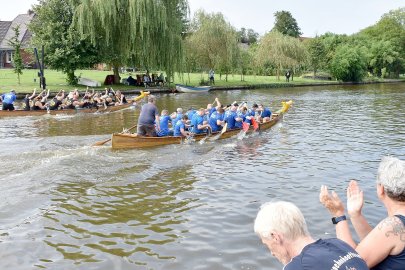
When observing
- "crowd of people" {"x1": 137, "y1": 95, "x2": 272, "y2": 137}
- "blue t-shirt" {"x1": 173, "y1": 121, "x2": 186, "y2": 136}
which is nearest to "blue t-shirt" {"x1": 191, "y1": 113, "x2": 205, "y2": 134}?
"crowd of people" {"x1": 137, "y1": 95, "x2": 272, "y2": 137}

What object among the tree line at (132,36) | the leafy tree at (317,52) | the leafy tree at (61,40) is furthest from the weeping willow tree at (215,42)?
the leafy tree at (317,52)

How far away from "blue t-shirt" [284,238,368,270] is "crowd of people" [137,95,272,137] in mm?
13294

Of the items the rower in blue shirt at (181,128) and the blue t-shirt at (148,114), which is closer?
the blue t-shirt at (148,114)

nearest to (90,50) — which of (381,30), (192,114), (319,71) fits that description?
(192,114)

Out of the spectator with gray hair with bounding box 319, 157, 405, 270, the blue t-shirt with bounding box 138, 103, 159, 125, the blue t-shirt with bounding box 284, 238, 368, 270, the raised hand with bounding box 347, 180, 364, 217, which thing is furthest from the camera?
the blue t-shirt with bounding box 138, 103, 159, 125

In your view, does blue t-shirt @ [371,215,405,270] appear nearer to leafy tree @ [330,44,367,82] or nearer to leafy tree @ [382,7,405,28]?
leafy tree @ [330,44,367,82]

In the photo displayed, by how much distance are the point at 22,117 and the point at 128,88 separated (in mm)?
16868

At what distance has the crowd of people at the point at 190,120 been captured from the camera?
636 inches

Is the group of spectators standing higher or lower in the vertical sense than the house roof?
lower

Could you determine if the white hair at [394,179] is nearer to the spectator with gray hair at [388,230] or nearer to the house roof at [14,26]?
the spectator with gray hair at [388,230]

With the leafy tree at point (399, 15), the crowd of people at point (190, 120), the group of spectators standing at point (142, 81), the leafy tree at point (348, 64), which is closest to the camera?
the crowd of people at point (190, 120)

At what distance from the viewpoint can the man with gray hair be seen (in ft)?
9.57

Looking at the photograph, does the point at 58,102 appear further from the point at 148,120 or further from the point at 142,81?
the point at 142,81

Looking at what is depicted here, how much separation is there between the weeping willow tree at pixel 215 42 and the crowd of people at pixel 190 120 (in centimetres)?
2937
